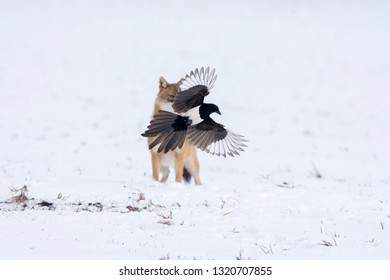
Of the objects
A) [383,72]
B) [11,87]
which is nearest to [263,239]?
[11,87]

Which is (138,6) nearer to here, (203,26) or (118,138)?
(203,26)

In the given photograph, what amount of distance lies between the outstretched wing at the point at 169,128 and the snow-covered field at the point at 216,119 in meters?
0.69

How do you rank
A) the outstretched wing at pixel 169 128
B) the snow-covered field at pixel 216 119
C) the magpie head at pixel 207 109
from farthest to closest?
the outstretched wing at pixel 169 128
the magpie head at pixel 207 109
the snow-covered field at pixel 216 119

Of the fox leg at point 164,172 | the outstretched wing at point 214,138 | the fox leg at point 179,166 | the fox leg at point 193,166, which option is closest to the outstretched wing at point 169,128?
the outstretched wing at point 214,138

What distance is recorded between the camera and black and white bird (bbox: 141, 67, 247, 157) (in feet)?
25.0

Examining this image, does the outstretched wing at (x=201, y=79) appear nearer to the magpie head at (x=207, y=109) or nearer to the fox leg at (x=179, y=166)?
the magpie head at (x=207, y=109)

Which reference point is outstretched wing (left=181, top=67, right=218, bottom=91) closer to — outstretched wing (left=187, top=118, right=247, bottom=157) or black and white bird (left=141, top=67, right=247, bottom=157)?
black and white bird (left=141, top=67, right=247, bottom=157)

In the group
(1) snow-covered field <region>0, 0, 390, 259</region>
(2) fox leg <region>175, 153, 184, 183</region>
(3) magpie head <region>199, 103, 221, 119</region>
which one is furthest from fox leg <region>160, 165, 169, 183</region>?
(3) magpie head <region>199, 103, 221, 119</region>

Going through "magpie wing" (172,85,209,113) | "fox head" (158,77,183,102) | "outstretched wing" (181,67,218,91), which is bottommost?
"magpie wing" (172,85,209,113)

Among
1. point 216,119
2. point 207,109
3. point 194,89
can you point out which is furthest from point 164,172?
point 216,119

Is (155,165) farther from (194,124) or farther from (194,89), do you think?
(194,89)

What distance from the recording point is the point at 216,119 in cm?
2133

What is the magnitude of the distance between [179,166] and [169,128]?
183 cm

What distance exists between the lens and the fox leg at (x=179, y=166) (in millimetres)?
9742
